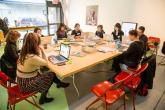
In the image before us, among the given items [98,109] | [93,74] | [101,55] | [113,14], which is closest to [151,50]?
[113,14]

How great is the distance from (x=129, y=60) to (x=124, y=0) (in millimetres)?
3576

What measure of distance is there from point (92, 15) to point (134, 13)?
6.37 ft

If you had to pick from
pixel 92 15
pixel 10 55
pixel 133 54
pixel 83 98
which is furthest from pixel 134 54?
pixel 92 15

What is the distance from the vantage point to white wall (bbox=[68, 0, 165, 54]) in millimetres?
4852

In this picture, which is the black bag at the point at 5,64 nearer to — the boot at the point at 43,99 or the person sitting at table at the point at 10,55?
the person sitting at table at the point at 10,55

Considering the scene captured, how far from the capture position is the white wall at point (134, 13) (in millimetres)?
4852

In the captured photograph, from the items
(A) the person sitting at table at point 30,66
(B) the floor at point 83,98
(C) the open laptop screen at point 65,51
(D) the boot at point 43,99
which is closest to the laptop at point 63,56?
(C) the open laptop screen at point 65,51

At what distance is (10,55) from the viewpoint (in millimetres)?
Result: 2400

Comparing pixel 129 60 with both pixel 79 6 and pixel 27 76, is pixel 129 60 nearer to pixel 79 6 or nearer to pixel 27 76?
pixel 27 76

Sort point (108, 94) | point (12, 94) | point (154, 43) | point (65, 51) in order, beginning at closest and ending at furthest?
point (12, 94) < point (108, 94) < point (65, 51) < point (154, 43)

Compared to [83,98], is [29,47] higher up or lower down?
higher up

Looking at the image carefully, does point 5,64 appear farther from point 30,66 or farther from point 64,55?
point 64,55

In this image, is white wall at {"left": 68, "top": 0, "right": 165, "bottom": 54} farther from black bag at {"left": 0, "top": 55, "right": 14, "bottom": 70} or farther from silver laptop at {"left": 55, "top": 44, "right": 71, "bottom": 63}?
A: black bag at {"left": 0, "top": 55, "right": 14, "bottom": 70}

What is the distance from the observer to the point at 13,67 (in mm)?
2436
